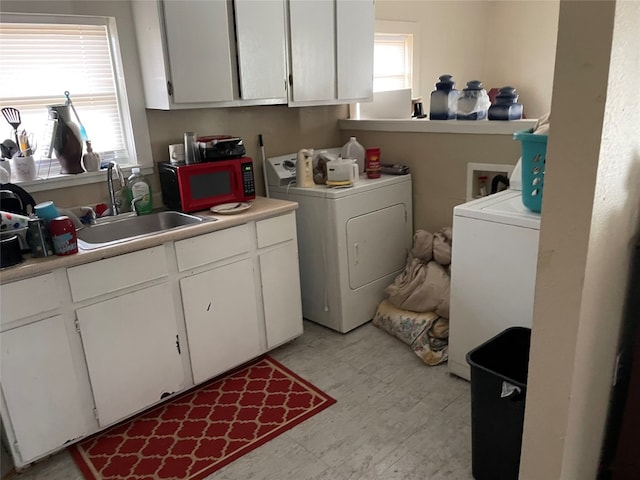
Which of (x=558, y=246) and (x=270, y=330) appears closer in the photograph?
(x=558, y=246)

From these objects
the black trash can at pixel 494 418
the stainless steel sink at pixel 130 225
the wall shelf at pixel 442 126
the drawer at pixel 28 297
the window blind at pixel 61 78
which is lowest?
the black trash can at pixel 494 418

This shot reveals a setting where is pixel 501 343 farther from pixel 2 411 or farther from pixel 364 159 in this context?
pixel 2 411

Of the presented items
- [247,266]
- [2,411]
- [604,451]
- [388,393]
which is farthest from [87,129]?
[604,451]

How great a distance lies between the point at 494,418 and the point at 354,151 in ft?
6.93

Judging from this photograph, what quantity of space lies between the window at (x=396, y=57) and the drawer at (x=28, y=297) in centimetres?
303

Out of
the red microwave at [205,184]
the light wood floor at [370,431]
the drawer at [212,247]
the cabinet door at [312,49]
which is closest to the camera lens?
the light wood floor at [370,431]

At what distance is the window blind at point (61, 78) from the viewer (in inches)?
93.9

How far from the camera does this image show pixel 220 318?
2578 mm

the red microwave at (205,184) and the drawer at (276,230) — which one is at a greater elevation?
the red microwave at (205,184)

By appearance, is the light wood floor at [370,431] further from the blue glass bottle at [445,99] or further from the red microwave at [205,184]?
the blue glass bottle at [445,99]

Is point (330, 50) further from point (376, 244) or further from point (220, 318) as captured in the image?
point (220, 318)

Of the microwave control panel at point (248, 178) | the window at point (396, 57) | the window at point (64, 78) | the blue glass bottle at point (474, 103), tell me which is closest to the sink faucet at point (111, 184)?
the window at point (64, 78)

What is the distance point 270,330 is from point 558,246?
1.89 meters

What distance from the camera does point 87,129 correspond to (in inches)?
105
